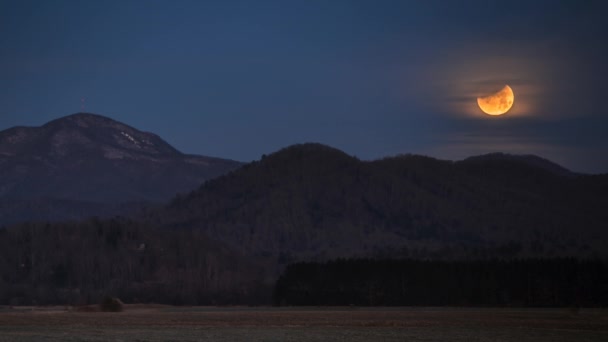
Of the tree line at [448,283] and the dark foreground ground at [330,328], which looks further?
the tree line at [448,283]

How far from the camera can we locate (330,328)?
79750 millimetres

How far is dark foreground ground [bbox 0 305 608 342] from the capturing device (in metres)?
68.2

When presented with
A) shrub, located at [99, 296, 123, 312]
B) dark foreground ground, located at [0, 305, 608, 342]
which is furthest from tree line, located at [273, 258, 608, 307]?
shrub, located at [99, 296, 123, 312]

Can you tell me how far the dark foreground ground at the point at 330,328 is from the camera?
68.2 m

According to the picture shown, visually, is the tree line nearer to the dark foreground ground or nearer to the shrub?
the dark foreground ground

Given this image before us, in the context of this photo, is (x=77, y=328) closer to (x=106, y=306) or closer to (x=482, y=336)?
(x=482, y=336)

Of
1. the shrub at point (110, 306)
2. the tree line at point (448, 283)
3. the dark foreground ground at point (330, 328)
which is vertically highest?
the tree line at point (448, 283)

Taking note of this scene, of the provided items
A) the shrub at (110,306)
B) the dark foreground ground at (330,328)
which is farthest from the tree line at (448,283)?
the shrub at (110,306)

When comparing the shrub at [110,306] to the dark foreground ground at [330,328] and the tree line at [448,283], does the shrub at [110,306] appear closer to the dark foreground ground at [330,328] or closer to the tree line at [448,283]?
the tree line at [448,283]

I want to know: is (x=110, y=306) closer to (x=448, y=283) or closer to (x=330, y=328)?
(x=448, y=283)

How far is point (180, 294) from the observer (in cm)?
17262

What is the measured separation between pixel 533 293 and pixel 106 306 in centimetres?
5290

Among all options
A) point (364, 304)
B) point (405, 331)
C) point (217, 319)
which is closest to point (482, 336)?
point (405, 331)

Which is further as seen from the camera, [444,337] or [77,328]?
[77,328]
